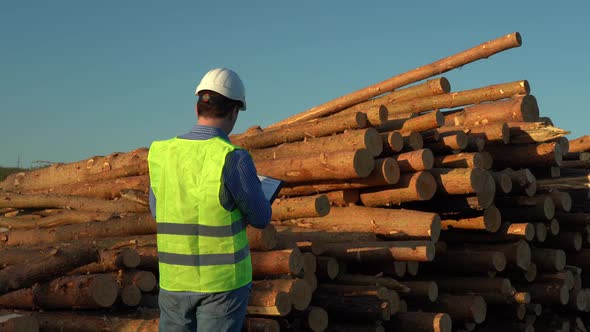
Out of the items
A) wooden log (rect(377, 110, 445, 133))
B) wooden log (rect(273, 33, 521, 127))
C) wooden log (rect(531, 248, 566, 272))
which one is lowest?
wooden log (rect(531, 248, 566, 272))

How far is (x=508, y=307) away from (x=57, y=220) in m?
6.45

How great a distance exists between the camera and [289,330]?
21.0 feet

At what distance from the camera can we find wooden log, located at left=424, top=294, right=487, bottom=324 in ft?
26.3

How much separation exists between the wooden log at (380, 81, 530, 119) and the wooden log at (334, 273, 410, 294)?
13.0 ft

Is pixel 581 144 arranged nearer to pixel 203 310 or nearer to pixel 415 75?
pixel 415 75

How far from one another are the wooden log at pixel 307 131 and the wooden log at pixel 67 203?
1.72 m

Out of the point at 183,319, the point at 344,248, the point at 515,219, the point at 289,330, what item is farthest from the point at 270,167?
the point at 183,319

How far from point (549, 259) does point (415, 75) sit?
3950 millimetres

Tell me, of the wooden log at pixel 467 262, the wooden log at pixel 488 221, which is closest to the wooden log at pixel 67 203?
the wooden log at pixel 467 262

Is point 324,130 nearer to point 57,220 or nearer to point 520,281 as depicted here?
point 520,281

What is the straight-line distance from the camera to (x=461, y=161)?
862cm

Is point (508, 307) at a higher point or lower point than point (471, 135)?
lower

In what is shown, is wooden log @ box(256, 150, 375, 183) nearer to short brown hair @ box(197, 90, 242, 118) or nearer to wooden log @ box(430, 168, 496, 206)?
wooden log @ box(430, 168, 496, 206)

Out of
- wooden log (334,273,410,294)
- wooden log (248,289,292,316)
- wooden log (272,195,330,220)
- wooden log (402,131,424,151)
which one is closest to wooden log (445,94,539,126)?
wooden log (402,131,424,151)
